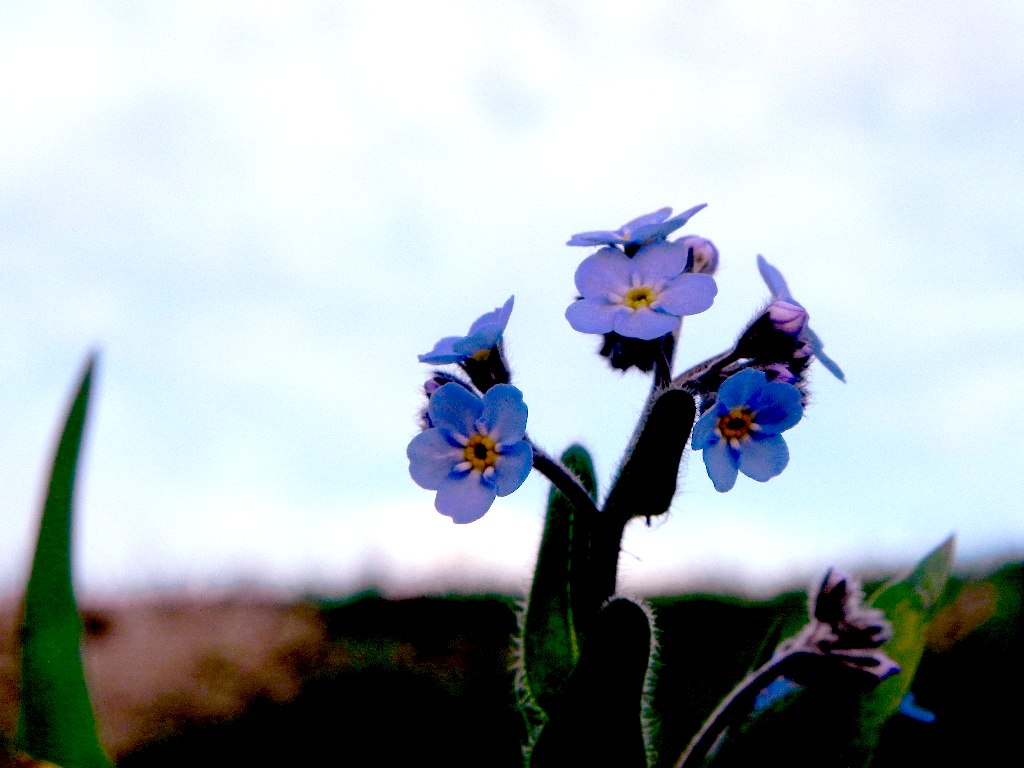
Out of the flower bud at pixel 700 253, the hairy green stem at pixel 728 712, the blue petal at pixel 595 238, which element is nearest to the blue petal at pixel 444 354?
the blue petal at pixel 595 238

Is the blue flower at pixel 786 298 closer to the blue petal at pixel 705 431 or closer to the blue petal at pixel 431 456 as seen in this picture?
the blue petal at pixel 705 431

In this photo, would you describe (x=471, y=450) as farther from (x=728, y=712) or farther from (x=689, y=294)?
(x=728, y=712)

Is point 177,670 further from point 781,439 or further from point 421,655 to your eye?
point 781,439

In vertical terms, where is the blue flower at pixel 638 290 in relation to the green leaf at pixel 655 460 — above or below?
above

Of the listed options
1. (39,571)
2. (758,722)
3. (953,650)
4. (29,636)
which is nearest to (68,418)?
(39,571)

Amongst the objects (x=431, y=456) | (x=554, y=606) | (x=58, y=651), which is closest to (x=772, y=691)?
(x=554, y=606)

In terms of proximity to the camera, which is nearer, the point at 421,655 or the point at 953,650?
the point at 953,650

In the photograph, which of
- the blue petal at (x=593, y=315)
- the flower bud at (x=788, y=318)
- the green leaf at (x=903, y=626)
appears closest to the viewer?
the blue petal at (x=593, y=315)
